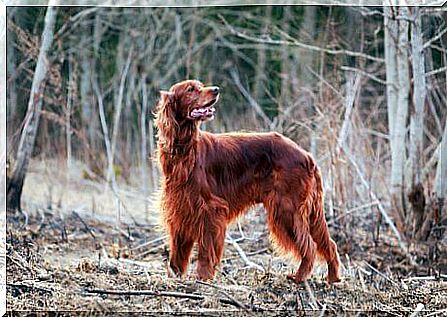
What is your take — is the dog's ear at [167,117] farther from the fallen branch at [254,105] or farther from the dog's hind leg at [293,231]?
the fallen branch at [254,105]

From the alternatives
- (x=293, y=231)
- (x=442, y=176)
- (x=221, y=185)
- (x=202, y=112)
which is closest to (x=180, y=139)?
(x=202, y=112)

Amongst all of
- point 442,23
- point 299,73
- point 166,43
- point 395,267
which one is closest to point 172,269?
point 395,267

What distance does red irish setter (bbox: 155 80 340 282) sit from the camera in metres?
5.61

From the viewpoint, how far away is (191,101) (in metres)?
5.57

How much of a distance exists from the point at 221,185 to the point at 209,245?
1.41 ft

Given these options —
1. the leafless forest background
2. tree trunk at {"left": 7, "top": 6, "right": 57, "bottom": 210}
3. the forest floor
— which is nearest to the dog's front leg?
the forest floor

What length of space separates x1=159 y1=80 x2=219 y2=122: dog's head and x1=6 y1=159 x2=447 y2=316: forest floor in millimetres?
1057

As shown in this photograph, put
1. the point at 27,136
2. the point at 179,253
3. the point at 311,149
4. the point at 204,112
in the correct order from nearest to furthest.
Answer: the point at 204,112 → the point at 179,253 → the point at 311,149 → the point at 27,136

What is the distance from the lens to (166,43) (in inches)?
477

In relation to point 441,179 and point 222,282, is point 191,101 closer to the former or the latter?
point 222,282

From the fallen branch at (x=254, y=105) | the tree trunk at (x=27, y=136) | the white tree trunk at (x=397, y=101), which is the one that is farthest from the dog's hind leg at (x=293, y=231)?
the tree trunk at (x=27, y=136)

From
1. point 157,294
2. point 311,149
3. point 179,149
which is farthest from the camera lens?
point 311,149

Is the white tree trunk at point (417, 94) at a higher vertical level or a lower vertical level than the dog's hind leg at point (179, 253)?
higher

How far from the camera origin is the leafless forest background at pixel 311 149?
7.05m
